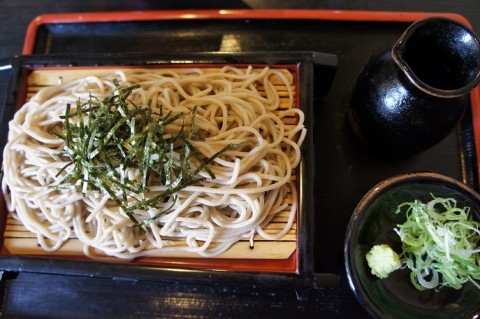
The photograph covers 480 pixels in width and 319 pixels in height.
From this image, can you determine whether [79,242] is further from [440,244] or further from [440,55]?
[440,55]

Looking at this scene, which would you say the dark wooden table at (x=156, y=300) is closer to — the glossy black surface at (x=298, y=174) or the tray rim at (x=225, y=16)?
the glossy black surface at (x=298, y=174)

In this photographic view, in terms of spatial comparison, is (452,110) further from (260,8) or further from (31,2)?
(31,2)

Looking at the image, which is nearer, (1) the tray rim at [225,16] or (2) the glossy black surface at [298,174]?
(2) the glossy black surface at [298,174]

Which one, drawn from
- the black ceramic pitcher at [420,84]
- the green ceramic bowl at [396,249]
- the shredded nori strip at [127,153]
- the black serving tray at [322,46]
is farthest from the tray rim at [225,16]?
the green ceramic bowl at [396,249]

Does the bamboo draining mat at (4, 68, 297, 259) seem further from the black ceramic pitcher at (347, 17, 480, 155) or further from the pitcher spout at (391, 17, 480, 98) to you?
the pitcher spout at (391, 17, 480, 98)

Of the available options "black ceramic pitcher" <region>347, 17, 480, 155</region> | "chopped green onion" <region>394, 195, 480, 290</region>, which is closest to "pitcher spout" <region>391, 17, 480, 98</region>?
"black ceramic pitcher" <region>347, 17, 480, 155</region>

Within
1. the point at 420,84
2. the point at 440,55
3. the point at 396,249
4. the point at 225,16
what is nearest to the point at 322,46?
the point at 225,16

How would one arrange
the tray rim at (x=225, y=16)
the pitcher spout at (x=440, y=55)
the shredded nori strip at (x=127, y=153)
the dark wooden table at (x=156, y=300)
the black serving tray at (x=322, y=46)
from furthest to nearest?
the tray rim at (x=225, y=16) → the black serving tray at (x=322, y=46) → the dark wooden table at (x=156, y=300) → the shredded nori strip at (x=127, y=153) → the pitcher spout at (x=440, y=55)
